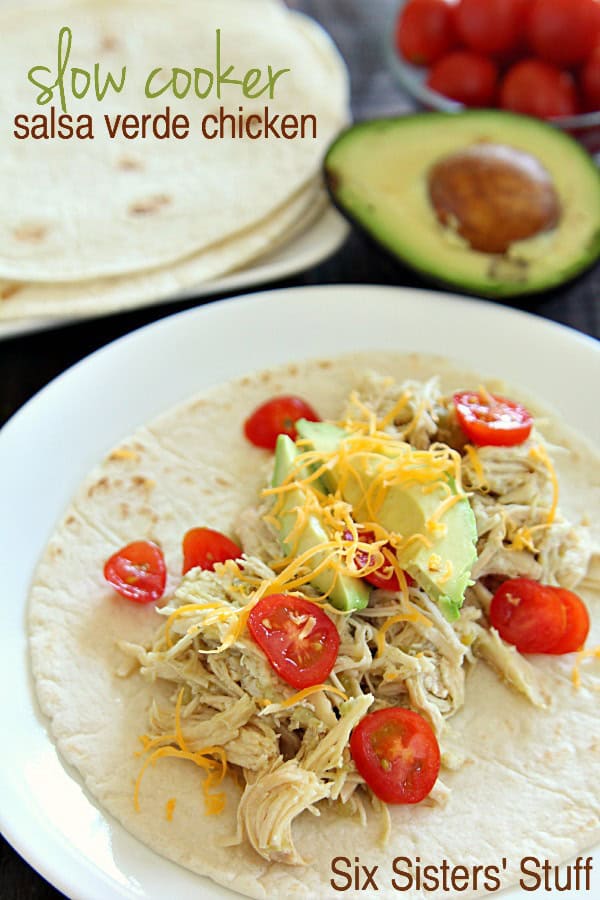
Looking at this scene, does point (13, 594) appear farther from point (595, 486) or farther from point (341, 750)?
point (595, 486)

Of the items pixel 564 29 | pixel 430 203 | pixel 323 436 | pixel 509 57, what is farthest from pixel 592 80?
pixel 323 436

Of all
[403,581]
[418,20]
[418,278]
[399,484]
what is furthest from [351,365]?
[418,20]

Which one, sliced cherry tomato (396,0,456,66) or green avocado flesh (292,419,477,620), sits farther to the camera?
sliced cherry tomato (396,0,456,66)

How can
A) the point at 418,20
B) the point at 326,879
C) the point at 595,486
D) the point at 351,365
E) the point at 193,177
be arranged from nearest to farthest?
the point at 326,879, the point at 595,486, the point at 351,365, the point at 193,177, the point at 418,20

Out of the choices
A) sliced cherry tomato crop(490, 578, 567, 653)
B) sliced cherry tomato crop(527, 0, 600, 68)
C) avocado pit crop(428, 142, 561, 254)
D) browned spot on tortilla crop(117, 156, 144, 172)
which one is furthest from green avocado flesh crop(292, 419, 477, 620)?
sliced cherry tomato crop(527, 0, 600, 68)

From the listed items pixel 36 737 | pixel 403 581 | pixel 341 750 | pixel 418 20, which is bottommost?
pixel 36 737

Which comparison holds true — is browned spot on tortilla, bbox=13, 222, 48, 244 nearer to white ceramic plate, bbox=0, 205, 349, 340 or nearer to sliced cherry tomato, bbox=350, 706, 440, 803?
white ceramic plate, bbox=0, 205, 349, 340

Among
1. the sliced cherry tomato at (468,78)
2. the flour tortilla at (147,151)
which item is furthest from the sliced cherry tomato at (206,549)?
the sliced cherry tomato at (468,78)
